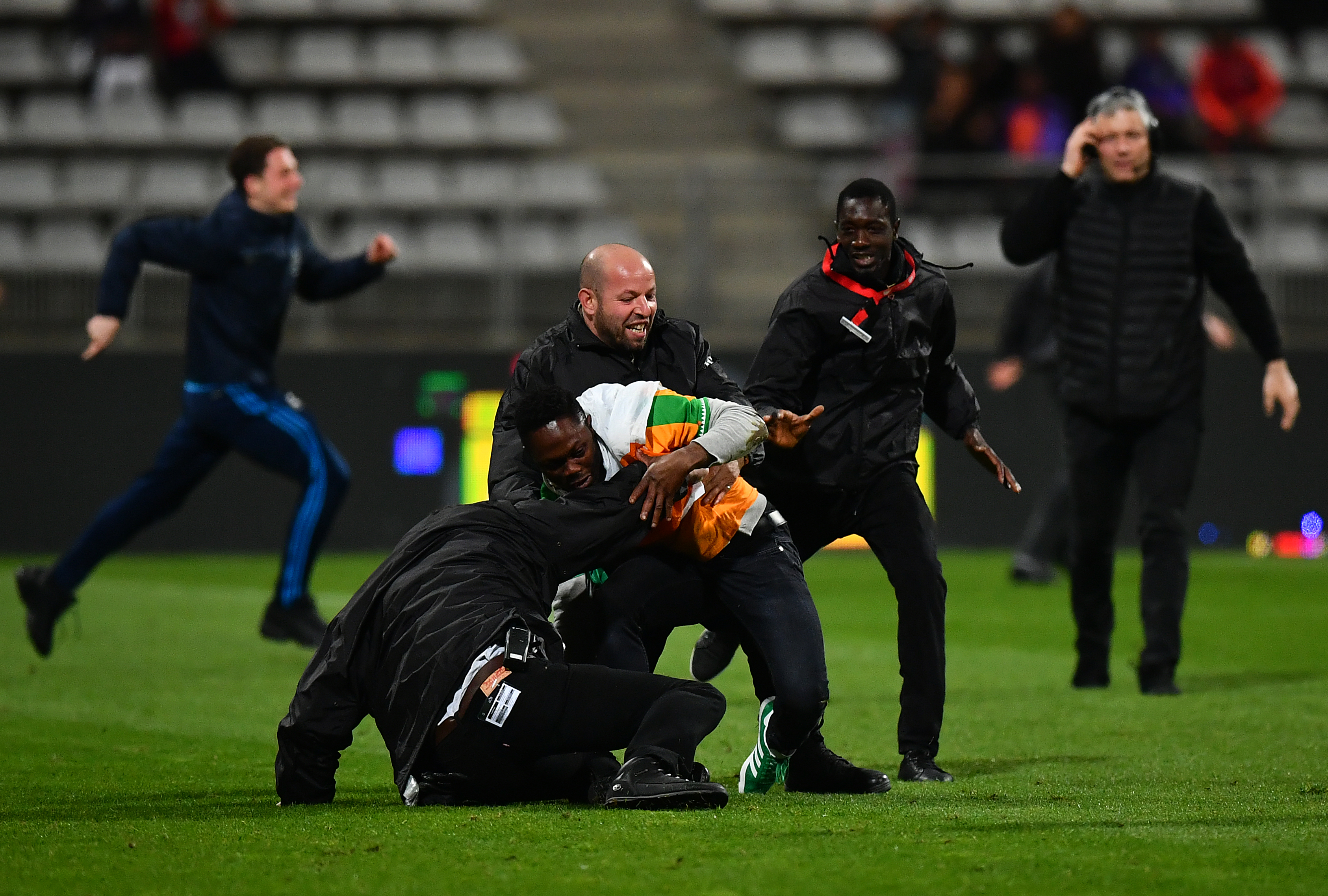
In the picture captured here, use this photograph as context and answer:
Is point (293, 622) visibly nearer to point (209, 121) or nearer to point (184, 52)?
point (209, 121)

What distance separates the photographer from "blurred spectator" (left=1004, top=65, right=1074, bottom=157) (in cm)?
1652

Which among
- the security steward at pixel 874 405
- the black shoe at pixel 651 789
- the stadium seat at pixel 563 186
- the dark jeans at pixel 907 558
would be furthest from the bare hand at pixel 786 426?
the stadium seat at pixel 563 186

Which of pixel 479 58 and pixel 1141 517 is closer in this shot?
pixel 1141 517

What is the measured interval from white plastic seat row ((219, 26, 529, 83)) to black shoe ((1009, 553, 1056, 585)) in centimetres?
812

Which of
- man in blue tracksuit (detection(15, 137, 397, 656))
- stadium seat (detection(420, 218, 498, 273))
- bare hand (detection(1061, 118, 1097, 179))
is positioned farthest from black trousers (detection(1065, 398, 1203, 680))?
stadium seat (detection(420, 218, 498, 273))

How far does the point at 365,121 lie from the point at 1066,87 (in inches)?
253

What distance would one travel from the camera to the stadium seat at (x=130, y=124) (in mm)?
16406

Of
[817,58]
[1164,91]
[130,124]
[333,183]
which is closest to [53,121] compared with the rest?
[130,124]

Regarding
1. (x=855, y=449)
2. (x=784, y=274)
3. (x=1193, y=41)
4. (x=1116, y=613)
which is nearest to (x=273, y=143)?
(x=855, y=449)

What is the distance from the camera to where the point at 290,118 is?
17109 mm

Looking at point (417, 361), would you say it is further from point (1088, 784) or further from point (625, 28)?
point (1088, 784)

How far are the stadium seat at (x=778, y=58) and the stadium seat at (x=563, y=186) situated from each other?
2.82 meters

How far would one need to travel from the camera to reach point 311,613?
9.01m

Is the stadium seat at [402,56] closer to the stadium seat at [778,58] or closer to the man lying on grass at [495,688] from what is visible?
the stadium seat at [778,58]
